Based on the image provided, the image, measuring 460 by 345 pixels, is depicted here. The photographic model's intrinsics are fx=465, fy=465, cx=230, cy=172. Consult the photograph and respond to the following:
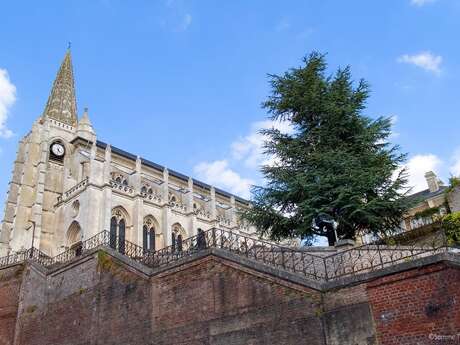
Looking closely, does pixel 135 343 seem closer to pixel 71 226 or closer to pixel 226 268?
pixel 226 268

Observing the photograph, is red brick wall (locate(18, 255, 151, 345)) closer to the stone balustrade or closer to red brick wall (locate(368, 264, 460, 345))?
red brick wall (locate(368, 264, 460, 345))

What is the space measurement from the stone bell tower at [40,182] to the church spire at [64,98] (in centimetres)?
69

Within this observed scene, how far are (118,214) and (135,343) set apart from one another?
85.6 feet

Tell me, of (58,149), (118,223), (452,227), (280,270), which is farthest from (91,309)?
(58,149)

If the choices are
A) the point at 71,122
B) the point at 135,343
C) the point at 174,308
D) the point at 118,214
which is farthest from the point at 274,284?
the point at 71,122

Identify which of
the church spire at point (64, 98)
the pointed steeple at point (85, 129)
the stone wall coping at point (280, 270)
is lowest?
the stone wall coping at point (280, 270)

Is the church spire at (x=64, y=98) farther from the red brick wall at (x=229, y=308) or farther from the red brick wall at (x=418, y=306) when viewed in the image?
the red brick wall at (x=418, y=306)

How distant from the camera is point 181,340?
535 inches

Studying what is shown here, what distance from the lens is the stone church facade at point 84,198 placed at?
3881cm

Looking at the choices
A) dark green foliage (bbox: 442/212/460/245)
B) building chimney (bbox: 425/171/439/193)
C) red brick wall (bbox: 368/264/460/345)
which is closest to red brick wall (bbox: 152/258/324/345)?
red brick wall (bbox: 368/264/460/345)

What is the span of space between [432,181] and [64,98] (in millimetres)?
42205

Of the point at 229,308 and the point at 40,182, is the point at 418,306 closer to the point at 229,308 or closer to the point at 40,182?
the point at 229,308

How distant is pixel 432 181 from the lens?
46.7m

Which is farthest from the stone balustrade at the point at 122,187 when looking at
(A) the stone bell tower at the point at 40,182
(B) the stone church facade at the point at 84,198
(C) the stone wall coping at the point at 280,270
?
(C) the stone wall coping at the point at 280,270
